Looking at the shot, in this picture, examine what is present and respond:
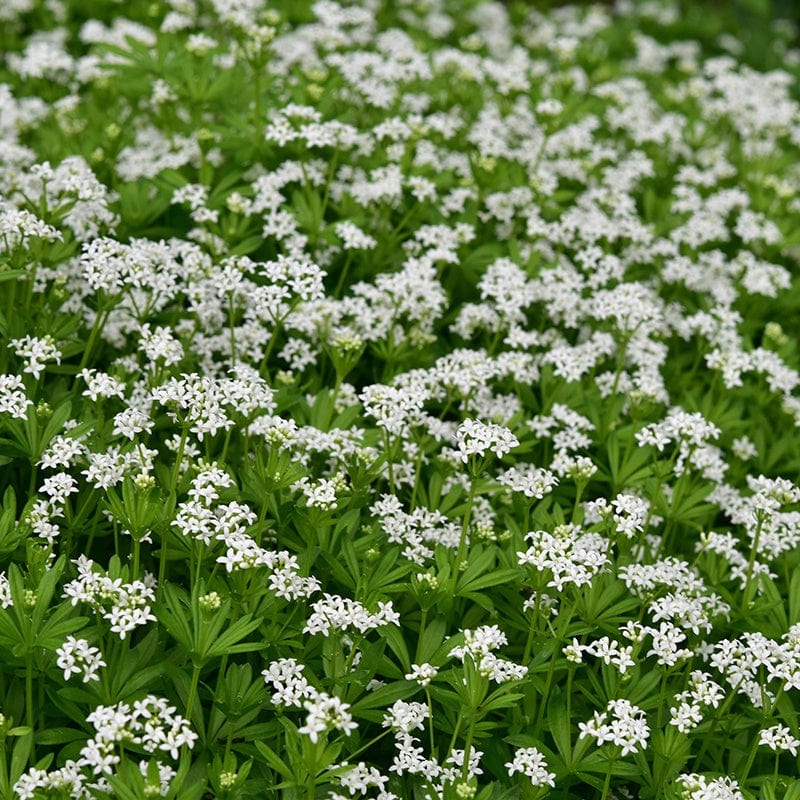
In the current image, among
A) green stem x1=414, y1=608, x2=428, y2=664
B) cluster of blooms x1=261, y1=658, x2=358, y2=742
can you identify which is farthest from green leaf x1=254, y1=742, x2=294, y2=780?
green stem x1=414, y1=608, x2=428, y2=664

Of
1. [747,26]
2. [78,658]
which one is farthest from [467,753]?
[747,26]

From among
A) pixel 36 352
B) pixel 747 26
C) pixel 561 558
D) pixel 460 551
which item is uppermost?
pixel 747 26

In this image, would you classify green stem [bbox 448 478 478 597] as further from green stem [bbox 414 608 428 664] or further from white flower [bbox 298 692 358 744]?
white flower [bbox 298 692 358 744]

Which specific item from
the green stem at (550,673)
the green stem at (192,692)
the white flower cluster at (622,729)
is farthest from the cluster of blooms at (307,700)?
the white flower cluster at (622,729)

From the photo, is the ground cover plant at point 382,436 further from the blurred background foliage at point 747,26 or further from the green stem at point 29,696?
the blurred background foliage at point 747,26

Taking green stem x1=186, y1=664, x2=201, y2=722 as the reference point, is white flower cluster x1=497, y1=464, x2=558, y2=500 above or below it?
above

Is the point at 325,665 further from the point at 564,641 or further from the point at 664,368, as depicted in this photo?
the point at 664,368

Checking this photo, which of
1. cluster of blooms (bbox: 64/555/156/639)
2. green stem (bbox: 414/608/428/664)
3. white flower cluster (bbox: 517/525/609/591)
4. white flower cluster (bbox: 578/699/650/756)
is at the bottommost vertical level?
green stem (bbox: 414/608/428/664)

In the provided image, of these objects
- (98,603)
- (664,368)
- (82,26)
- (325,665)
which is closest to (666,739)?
(325,665)

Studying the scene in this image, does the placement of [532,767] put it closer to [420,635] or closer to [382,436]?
[420,635]
